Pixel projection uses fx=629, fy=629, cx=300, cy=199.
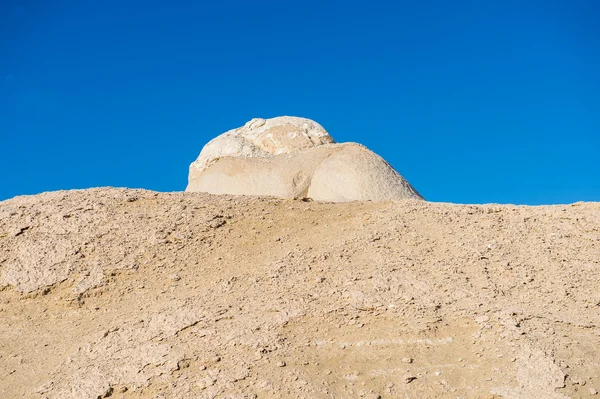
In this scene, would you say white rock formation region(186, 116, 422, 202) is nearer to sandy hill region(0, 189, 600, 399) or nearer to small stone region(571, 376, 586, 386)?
sandy hill region(0, 189, 600, 399)

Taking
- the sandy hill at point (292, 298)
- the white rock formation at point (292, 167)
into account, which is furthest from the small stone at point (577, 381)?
the white rock formation at point (292, 167)

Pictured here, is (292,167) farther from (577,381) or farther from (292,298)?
(577,381)

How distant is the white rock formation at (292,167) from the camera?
10.3m

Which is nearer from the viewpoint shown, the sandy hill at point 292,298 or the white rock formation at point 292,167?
the sandy hill at point 292,298

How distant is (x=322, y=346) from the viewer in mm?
5730

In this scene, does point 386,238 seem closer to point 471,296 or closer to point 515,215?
point 471,296

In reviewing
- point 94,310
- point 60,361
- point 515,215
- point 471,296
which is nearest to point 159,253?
point 94,310

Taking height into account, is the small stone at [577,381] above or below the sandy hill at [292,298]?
below

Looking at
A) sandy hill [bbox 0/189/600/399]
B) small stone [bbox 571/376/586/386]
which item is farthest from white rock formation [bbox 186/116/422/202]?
small stone [bbox 571/376/586/386]

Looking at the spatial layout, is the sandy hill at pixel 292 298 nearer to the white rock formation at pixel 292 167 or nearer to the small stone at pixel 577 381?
the small stone at pixel 577 381

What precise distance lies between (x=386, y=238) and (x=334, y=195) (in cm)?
286

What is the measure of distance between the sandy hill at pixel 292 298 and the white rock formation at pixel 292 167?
1.56 m

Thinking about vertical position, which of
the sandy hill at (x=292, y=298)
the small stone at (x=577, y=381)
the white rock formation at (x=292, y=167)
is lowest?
the small stone at (x=577, y=381)

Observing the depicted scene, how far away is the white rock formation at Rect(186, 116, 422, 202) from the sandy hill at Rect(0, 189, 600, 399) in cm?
156
